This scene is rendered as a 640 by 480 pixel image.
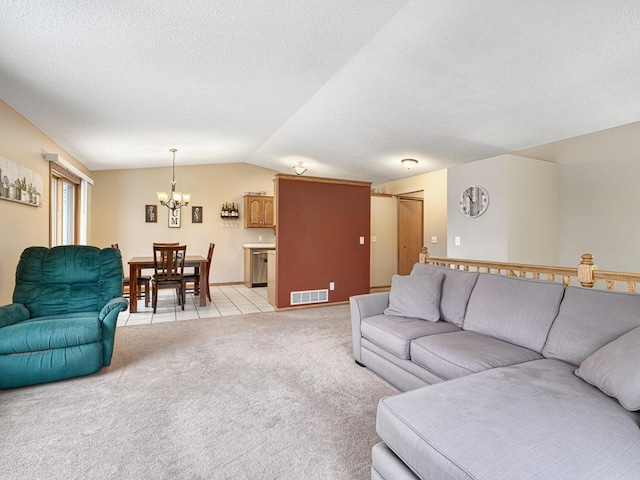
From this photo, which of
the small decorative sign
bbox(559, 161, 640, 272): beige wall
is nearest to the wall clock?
bbox(559, 161, 640, 272): beige wall

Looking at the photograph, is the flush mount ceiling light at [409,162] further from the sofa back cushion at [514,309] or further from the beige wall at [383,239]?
the sofa back cushion at [514,309]

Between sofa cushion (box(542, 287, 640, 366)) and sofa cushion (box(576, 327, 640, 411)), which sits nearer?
sofa cushion (box(576, 327, 640, 411))

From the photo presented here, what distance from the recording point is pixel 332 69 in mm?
3387

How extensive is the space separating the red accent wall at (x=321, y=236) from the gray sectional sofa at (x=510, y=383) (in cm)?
255

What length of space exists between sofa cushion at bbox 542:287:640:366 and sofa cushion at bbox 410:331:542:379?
159 millimetres

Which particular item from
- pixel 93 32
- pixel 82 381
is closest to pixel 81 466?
pixel 82 381

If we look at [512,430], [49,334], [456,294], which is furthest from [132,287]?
[512,430]

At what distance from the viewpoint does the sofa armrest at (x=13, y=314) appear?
257 cm

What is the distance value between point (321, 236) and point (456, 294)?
9.47ft

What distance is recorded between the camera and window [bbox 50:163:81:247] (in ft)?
16.3

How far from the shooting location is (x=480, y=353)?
1994mm

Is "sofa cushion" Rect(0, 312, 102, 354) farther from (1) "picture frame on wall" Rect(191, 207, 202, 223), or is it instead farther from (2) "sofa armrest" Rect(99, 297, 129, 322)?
(1) "picture frame on wall" Rect(191, 207, 202, 223)

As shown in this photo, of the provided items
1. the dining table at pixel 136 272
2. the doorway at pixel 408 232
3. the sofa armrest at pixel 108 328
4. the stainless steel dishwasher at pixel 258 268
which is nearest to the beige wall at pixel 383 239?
the doorway at pixel 408 232

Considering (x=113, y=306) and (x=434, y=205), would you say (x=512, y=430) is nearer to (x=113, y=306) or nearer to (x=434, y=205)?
(x=113, y=306)
